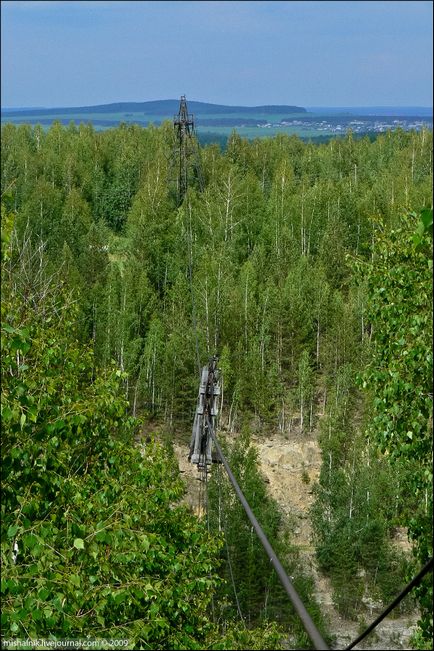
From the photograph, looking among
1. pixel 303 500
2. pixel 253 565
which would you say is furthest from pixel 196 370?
pixel 253 565

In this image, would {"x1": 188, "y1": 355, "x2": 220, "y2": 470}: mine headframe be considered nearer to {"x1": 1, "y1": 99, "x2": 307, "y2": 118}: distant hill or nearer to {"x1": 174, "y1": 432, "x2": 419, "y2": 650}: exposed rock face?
{"x1": 174, "y1": 432, "x2": 419, "y2": 650}: exposed rock face

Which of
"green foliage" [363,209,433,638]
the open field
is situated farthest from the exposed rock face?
the open field

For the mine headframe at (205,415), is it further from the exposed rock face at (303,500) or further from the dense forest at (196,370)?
the exposed rock face at (303,500)

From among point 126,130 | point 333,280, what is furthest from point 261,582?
point 126,130

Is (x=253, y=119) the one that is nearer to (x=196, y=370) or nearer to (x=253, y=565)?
(x=196, y=370)

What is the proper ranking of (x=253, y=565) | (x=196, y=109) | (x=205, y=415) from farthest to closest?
1. (x=196, y=109)
2. (x=253, y=565)
3. (x=205, y=415)
